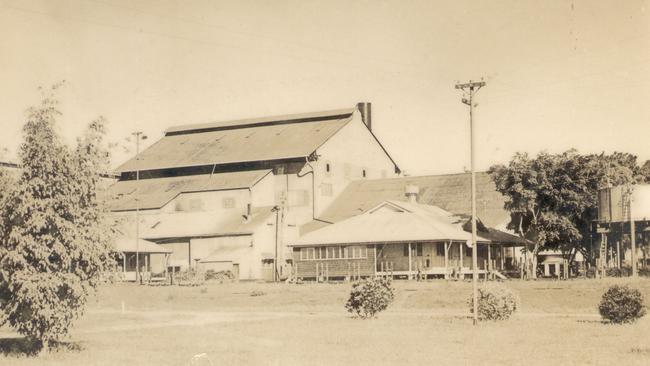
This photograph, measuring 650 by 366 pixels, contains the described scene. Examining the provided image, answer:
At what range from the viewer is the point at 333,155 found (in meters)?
83.7

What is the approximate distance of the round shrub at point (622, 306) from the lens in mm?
30219

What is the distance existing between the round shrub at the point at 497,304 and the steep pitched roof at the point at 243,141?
4849 cm

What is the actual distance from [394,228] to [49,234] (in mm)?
37181

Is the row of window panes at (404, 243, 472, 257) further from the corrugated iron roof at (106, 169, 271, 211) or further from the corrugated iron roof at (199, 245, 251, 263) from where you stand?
the corrugated iron roof at (106, 169, 271, 211)

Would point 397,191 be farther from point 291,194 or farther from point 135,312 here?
point 135,312

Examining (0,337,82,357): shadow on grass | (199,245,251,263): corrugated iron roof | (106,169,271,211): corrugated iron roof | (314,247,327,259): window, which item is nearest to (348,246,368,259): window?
(314,247,327,259): window

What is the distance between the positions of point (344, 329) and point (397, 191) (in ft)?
165

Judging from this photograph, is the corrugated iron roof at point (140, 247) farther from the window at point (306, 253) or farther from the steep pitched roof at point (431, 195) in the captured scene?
the steep pitched roof at point (431, 195)

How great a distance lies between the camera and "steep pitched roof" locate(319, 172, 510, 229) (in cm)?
7300

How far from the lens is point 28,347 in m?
24.5

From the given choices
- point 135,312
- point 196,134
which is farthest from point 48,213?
point 196,134

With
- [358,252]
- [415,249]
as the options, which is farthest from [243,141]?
[415,249]

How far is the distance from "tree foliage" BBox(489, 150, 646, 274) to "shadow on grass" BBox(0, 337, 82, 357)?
3701cm

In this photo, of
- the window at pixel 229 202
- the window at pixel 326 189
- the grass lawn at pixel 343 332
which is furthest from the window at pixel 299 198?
the grass lawn at pixel 343 332
